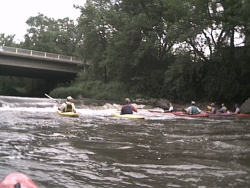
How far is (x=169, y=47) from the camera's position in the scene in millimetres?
32062

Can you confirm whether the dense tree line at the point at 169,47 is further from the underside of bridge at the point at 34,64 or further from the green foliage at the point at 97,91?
the underside of bridge at the point at 34,64

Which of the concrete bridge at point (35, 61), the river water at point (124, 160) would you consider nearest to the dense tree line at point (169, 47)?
the concrete bridge at point (35, 61)

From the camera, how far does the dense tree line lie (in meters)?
25.4

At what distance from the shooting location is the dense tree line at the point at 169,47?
25.4 meters

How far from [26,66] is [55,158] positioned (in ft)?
105

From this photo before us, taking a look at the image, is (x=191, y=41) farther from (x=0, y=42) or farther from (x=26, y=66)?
(x=0, y=42)

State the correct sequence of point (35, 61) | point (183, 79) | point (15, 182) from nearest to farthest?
point (15, 182) → point (183, 79) → point (35, 61)

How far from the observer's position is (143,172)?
188 inches

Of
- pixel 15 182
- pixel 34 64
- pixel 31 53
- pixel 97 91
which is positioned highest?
pixel 31 53

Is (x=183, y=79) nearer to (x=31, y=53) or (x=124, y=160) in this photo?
(x=31, y=53)

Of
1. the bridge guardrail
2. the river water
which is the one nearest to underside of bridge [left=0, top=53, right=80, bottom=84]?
the bridge guardrail

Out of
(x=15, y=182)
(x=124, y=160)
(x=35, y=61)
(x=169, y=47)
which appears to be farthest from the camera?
(x=35, y=61)

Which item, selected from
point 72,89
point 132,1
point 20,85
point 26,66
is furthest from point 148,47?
point 20,85

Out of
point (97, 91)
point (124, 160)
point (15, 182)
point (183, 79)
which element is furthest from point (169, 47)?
point (15, 182)
